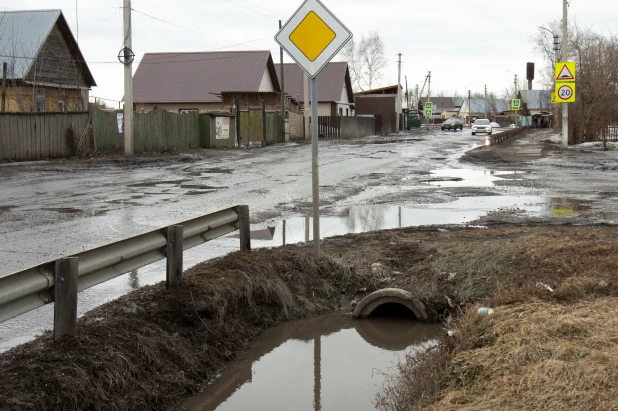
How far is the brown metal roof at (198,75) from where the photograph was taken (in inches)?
2240

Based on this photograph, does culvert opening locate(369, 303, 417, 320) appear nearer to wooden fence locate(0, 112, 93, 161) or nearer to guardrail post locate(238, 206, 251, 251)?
guardrail post locate(238, 206, 251, 251)

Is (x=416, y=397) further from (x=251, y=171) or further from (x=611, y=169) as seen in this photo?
(x=611, y=169)

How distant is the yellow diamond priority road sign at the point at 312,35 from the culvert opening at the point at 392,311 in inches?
93.9

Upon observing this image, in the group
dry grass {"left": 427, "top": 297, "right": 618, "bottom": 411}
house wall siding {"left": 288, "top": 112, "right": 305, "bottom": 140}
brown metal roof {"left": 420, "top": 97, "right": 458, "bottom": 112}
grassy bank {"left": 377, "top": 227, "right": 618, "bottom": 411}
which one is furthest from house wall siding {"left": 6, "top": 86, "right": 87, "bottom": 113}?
brown metal roof {"left": 420, "top": 97, "right": 458, "bottom": 112}

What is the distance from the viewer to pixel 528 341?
14.6 ft

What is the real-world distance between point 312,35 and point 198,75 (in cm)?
5294

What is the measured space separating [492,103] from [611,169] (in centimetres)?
13736

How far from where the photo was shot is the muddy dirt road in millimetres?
9289

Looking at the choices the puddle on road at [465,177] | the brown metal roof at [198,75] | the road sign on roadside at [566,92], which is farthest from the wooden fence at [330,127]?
the puddle on road at [465,177]

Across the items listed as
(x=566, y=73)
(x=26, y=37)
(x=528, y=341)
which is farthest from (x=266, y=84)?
(x=528, y=341)

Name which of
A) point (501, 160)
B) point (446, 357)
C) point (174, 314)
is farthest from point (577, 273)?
point (501, 160)

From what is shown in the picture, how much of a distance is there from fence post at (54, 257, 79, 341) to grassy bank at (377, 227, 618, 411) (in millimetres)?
2073

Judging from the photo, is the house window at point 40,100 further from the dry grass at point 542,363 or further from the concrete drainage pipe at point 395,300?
the dry grass at point 542,363

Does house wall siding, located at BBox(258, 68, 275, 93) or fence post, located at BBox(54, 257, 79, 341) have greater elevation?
house wall siding, located at BBox(258, 68, 275, 93)
